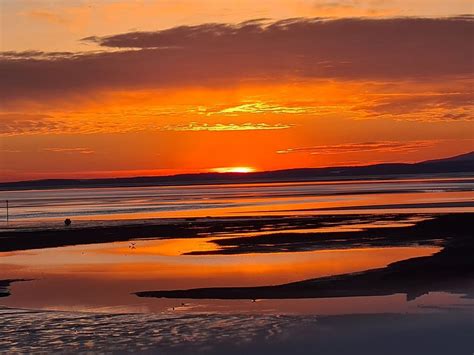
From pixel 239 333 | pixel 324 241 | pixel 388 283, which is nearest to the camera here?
pixel 239 333

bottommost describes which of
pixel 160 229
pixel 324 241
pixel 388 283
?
pixel 388 283

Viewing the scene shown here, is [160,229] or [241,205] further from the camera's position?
[241,205]

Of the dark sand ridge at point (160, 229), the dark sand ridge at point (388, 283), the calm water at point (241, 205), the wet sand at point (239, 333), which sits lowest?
the wet sand at point (239, 333)

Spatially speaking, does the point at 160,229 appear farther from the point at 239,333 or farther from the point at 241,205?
the point at 241,205

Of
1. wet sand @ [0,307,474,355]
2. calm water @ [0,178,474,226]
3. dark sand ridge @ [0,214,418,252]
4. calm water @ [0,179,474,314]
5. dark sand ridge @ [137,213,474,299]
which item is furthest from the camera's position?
calm water @ [0,178,474,226]

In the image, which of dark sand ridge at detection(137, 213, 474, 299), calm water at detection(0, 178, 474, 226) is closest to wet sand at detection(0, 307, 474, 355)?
dark sand ridge at detection(137, 213, 474, 299)

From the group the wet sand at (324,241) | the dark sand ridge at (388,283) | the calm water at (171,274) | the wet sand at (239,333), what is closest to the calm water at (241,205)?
the wet sand at (324,241)

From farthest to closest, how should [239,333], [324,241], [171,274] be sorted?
[324,241] < [171,274] < [239,333]

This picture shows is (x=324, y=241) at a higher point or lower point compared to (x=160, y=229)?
lower

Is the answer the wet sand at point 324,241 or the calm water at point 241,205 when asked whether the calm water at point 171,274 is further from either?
the calm water at point 241,205

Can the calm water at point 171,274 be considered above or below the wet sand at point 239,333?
above

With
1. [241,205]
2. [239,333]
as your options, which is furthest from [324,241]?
[241,205]

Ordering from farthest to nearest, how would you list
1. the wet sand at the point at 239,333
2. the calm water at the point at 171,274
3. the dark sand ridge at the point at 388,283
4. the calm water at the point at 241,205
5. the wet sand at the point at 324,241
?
the calm water at the point at 241,205, the wet sand at the point at 324,241, the dark sand ridge at the point at 388,283, the calm water at the point at 171,274, the wet sand at the point at 239,333

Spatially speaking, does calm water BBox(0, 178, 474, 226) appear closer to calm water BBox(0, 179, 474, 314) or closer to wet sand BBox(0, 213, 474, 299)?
wet sand BBox(0, 213, 474, 299)
